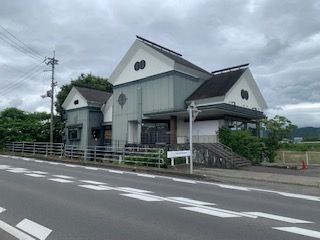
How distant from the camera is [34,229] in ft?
21.6

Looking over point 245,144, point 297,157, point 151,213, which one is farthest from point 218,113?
point 151,213

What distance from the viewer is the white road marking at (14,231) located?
607cm

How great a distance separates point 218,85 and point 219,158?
1142cm

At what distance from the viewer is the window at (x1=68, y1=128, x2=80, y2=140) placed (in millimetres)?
40956

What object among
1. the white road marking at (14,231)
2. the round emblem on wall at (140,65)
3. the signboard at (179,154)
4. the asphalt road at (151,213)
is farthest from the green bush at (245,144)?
the white road marking at (14,231)

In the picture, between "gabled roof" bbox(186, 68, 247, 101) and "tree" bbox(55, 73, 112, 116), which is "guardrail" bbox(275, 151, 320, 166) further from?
"tree" bbox(55, 73, 112, 116)

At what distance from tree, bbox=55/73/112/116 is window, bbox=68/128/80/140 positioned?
7.94 meters

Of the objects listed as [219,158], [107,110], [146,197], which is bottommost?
[146,197]

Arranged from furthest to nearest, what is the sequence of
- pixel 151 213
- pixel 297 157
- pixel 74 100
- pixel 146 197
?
1. pixel 74 100
2. pixel 297 157
3. pixel 146 197
4. pixel 151 213

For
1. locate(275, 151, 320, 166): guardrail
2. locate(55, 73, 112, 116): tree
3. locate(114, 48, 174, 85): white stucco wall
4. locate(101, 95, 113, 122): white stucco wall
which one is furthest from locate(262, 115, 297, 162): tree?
locate(55, 73, 112, 116): tree

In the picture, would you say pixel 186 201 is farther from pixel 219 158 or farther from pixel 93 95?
pixel 93 95

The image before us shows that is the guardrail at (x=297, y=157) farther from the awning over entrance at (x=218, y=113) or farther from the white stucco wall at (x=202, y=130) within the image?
the white stucco wall at (x=202, y=130)

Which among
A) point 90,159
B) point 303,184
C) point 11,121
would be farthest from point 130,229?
point 11,121

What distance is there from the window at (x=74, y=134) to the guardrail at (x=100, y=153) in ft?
23.1
